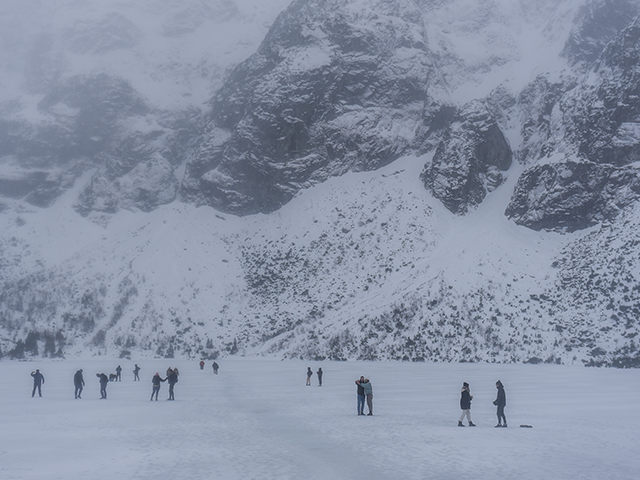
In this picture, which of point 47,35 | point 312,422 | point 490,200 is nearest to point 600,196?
point 490,200

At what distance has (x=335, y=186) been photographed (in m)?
97.1

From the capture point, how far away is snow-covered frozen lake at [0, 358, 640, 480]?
12.9 meters

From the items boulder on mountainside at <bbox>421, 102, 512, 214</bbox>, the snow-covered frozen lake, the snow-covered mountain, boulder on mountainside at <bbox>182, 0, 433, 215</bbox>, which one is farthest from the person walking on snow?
boulder on mountainside at <bbox>182, 0, 433, 215</bbox>

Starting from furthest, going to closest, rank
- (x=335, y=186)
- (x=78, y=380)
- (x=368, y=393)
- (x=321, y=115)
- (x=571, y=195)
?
(x=321, y=115)
(x=335, y=186)
(x=571, y=195)
(x=78, y=380)
(x=368, y=393)

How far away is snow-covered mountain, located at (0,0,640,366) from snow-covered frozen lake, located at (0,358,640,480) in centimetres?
2851

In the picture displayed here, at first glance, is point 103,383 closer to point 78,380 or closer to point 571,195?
point 78,380

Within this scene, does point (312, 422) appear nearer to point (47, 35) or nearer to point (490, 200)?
point (490, 200)

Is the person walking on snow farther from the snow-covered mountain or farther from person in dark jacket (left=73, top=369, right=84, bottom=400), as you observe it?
the snow-covered mountain

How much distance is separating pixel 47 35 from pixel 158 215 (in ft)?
283

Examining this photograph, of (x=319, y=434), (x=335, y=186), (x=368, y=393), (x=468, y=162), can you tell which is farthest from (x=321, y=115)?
(x=319, y=434)

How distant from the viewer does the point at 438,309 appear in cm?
6019

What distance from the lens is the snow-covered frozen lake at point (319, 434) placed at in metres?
12.9

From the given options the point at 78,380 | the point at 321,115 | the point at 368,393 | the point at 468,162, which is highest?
the point at 321,115

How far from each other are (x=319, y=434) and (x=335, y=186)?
81146 mm
